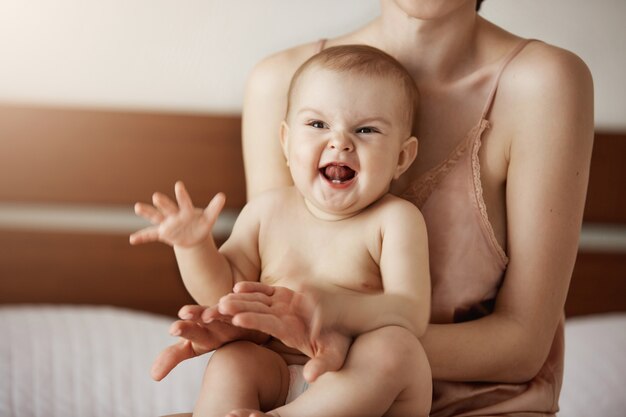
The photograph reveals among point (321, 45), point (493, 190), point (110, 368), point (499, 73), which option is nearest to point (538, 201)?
point (493, 190)

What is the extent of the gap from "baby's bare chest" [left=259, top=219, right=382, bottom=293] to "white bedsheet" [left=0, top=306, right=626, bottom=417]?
638 mm

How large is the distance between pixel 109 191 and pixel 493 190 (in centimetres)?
103

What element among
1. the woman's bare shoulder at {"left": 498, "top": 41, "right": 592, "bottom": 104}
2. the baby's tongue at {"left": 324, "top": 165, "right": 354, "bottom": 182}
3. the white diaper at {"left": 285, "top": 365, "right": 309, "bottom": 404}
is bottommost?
the white diaper at {"left": 285, "top": 365, "right": 309, "bottom": 404}

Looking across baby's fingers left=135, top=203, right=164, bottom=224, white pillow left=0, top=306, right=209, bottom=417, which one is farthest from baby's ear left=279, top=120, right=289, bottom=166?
white pillow left=0, top=306, right=209, bottom=417

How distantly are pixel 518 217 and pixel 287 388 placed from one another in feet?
1.26

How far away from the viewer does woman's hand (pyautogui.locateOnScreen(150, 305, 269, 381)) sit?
2.85ft

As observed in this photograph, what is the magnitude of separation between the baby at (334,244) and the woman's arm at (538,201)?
0.16 meters

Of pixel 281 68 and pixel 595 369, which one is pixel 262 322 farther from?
pixel 595 369

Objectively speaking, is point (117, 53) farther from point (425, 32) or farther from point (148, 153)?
point (425, 32)

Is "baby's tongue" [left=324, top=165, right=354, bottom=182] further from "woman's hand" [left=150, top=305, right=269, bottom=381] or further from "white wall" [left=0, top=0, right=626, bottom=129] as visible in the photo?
"white wall" [left=0, top=0, right=626, bottom=129]

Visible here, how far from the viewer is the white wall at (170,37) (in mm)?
1835

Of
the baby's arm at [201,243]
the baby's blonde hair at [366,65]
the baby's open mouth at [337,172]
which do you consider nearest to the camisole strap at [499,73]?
the baby's blonde hair at [366,65]

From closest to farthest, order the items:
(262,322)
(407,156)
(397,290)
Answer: (262,322), (397,290), (407,156)

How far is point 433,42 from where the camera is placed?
1.10 m
